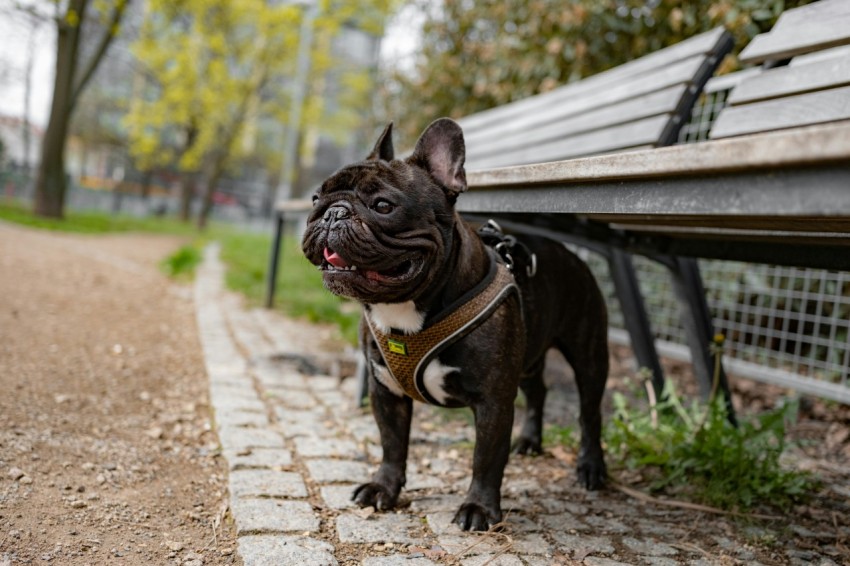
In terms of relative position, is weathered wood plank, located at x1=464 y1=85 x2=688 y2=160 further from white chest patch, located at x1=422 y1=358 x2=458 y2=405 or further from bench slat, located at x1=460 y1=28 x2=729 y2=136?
white chest patch, located at x1=422 y1=358 x2=458 y2=405

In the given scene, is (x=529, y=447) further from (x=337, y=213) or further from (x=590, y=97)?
(x=590, y=97)

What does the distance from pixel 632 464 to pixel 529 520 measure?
78 cm

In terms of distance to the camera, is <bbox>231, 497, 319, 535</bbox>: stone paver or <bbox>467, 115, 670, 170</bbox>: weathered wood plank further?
<bbox>467, 115, 670, 170</bbox>: weathered wood plank

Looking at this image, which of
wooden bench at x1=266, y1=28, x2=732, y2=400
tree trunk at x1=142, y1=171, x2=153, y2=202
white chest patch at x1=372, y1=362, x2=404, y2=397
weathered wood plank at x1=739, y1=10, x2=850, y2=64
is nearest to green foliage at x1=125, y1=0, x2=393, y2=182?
tree trunk at x1=142, y1=171, x2=153, y2=202

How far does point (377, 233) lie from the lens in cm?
191

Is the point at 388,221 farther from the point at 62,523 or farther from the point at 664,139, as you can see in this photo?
the point at 664,139

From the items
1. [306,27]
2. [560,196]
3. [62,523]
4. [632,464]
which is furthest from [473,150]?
[306,27]

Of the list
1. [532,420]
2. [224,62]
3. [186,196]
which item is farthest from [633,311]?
[186,196]

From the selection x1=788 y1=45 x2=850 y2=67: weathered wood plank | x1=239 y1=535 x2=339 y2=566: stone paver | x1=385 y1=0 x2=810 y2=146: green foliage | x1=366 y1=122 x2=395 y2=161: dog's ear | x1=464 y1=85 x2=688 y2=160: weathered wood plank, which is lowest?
x1=239 y1=535 x2=339 y2=566: stone paver

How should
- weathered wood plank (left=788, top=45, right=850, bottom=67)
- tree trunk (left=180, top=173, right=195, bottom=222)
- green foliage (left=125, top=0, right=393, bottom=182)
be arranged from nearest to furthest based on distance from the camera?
weathered wood plank (left=788, top=45, right=850, bottom=67) → green foliage (left=125, top=0, right=393, bottom=182) → tree trunk (left=180, top=173, right=195, bottom=222)

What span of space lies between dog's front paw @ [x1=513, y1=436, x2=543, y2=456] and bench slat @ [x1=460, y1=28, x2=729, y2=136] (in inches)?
68.7

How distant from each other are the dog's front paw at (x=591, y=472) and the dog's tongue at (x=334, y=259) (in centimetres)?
141

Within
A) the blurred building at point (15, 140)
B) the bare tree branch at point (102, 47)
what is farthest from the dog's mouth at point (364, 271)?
the blurred building at point (15, 140)

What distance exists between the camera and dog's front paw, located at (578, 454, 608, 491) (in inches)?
107
